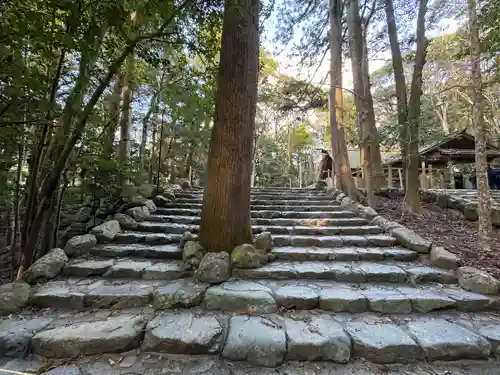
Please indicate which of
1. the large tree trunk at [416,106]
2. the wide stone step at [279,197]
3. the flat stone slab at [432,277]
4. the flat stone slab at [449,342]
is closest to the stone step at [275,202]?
the wide stone step at [279,197]

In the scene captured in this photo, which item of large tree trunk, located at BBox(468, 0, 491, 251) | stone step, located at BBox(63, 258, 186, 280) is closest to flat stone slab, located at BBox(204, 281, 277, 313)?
stone step, located at BBox(63, 258, 186, 280)

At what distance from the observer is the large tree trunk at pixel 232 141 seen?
262 centimetres

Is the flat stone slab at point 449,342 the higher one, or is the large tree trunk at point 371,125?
the large tree trunk at point 371,125

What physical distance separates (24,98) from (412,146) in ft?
18.5

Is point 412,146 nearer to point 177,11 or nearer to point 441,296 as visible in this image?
point 441,296

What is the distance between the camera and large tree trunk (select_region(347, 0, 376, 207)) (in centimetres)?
503

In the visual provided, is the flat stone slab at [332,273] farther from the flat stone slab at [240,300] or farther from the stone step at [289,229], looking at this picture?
the stone step at [289,229]

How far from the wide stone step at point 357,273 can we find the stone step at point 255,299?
0.22m

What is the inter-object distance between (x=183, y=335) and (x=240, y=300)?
0.53 metres

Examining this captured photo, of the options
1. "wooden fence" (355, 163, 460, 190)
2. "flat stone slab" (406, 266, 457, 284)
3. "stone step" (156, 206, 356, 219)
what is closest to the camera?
"flat stone slab" (406, 266, 457, 284)

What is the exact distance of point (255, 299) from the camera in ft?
6.65

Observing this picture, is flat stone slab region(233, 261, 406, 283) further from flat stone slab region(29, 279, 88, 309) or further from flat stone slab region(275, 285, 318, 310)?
flat stone slab region(29, 279, 88, 309)

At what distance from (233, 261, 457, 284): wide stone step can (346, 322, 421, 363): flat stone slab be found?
0.73m

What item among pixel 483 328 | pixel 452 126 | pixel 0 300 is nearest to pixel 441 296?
pixel 483 328
